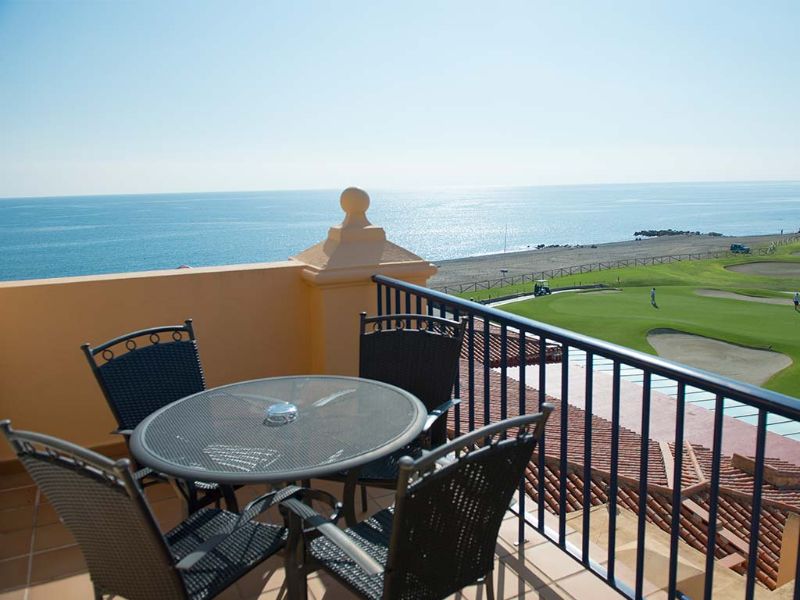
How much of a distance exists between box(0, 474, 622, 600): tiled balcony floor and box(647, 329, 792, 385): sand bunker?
72.4 feet

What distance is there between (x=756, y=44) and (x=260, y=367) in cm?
4096

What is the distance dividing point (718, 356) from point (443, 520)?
2737 centimetres

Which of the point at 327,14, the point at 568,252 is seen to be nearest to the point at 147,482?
the point at 327,14

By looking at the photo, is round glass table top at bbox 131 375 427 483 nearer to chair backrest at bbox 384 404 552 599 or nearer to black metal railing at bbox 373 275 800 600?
chair backrest at bbox 384 404 552 599

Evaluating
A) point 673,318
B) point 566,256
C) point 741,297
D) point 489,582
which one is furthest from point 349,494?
point 566,256

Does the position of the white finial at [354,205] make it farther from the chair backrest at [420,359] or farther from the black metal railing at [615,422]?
the chair backrest at [420,359]

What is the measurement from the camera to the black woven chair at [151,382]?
2.49 meters

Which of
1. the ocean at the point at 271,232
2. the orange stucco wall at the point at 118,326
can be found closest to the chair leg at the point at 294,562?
the orange stucco wall at the point at 118,326

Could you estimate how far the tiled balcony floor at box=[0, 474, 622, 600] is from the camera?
2.44 meters

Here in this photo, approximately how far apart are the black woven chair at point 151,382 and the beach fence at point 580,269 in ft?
119

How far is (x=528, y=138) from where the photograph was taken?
13525 centimetres

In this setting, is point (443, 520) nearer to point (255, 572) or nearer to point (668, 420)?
point (255, 572)

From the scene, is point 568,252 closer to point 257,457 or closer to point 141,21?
point 141,21

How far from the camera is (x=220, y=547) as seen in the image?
1.87m
